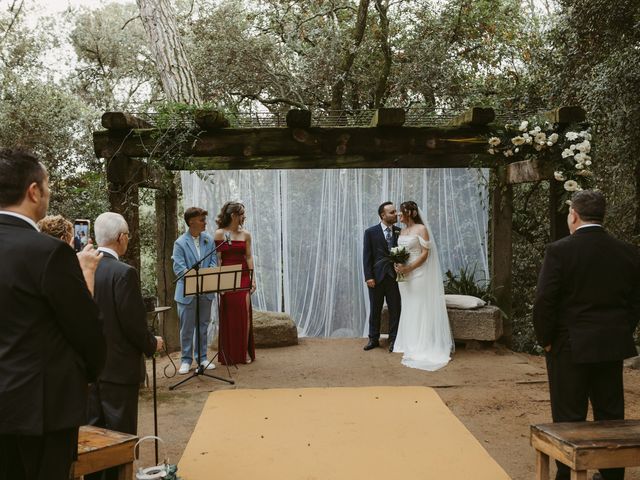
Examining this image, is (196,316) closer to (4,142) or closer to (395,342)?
(395,342)

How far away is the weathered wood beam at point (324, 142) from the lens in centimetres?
609

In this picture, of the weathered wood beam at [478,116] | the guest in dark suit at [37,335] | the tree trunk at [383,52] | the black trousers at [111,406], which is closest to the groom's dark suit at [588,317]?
the black trousers at [111,406]

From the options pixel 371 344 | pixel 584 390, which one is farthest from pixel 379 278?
pixel 584 390

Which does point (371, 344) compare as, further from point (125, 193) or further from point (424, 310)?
point (125, 193)

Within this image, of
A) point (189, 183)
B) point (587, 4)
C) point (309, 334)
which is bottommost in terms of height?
point (309, 334)

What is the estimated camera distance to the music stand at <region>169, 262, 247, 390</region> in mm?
5736

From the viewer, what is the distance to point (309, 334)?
8.85 m

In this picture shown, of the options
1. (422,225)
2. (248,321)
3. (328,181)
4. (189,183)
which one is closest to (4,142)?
(189,183)

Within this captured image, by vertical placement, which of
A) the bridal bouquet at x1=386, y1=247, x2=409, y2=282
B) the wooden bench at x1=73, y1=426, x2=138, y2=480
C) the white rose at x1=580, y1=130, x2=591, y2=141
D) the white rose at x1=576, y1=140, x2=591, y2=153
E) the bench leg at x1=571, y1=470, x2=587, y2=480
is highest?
the white rose at x1=580, y1=130, x2=591, y2=141

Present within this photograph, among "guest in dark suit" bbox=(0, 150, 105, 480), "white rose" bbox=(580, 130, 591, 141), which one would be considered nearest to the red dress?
"white rose" bbox=(580, 130, 591, 141)

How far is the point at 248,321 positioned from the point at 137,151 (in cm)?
228

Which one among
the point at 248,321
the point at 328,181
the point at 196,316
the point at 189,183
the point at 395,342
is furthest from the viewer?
the point at 328,181

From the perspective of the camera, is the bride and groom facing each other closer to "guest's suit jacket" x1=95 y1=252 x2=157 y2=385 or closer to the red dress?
the red dress

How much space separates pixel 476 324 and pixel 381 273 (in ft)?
4.28
